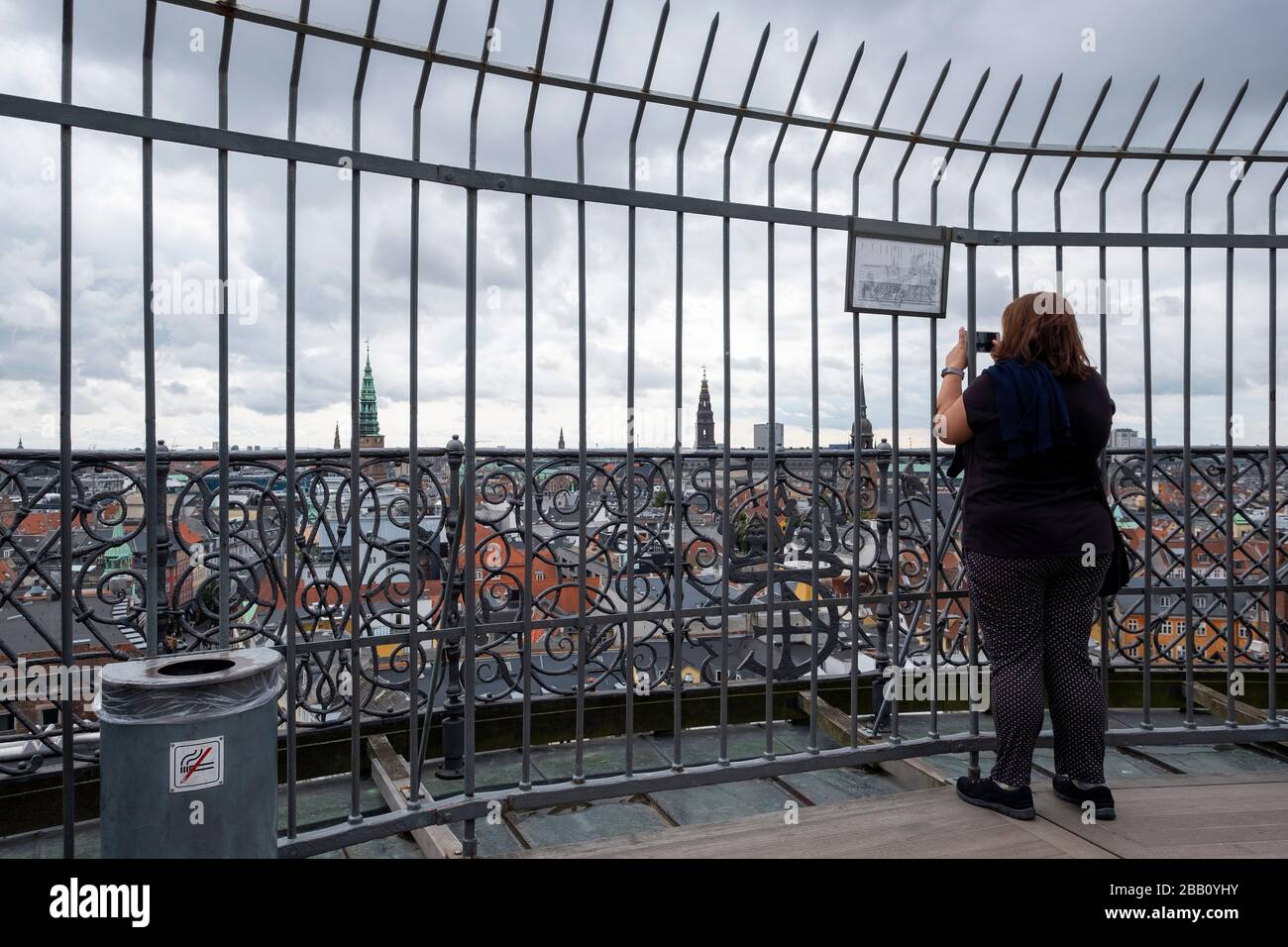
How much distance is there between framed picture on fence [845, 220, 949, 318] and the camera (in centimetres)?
405

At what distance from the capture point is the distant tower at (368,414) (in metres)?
3.38

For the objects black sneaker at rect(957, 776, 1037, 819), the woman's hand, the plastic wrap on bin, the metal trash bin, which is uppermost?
the woman's hand

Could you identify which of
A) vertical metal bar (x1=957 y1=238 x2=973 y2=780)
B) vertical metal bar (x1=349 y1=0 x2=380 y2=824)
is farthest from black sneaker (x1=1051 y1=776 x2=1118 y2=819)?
vertical metal bar (x1=349 y1=0 x2=380 y2=824)

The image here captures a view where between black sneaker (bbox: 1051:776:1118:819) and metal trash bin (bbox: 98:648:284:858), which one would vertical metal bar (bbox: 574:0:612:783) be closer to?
metal trash bin (bbox: 98:648:284:858)

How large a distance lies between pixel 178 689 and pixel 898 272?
348cm

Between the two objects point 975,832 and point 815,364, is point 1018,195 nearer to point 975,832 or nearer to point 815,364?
point 815,364

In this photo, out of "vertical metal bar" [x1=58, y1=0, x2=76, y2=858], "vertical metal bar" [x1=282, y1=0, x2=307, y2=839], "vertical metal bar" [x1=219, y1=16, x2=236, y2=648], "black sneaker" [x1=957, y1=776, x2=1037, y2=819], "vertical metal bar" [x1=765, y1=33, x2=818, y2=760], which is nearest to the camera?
"vertical metal bar" [x1=58, y1=0, x2=76, y2=858]

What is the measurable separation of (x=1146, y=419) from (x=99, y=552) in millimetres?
5568

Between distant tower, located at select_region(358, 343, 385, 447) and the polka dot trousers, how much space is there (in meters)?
2.61

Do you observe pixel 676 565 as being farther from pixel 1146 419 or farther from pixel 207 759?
pixel 1146 419

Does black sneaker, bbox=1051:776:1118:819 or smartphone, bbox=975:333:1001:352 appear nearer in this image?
black sneaker, bbox=1051:776:1118:819

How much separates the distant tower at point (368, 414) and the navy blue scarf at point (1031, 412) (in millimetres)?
2529
